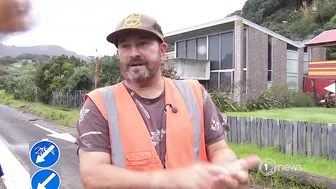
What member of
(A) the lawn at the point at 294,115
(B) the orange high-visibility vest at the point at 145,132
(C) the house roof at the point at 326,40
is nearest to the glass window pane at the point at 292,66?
(C) the house roof at the point at 326,40

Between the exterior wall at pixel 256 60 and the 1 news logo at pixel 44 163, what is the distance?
626 inches

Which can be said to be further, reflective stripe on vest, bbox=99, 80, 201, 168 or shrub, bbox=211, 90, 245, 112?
shrub, bbox=211, 90, 245, 112

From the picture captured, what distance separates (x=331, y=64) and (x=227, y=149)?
1956 centimetres

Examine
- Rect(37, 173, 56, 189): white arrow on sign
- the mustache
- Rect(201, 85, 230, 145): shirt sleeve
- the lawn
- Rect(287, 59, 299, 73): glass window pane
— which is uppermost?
Rect(287, 59, 299, 73): glass window pane

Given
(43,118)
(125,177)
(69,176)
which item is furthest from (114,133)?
(43,118)

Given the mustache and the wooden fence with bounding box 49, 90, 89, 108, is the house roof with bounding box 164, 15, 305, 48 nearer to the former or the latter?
the wooden fence with bounding box 49, 90, 89, 108

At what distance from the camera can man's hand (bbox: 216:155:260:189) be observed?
1.21 m

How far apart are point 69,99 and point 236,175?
24461 mm

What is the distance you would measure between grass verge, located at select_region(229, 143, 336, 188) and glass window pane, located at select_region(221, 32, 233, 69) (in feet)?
42.2

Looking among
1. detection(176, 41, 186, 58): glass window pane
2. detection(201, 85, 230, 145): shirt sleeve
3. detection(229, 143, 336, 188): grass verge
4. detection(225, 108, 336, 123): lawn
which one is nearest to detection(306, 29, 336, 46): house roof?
detection(225, 108, 336, 123): lawn

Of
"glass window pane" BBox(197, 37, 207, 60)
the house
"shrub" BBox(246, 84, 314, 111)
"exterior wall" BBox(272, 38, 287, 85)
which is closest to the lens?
"shrub" BBox(246, 84, 314, 111)

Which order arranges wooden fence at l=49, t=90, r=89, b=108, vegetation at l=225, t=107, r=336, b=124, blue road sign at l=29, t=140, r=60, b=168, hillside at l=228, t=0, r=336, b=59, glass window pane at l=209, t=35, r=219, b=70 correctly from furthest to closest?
hillside at l=228, t=0, r=336, b=59, wooden fence at l=49, t=90, r=89, b=108, glass window pane at l=209, t=35, r=219, b=70, vegetation at l=225, t=107, r=336, b=124, blue road sign at l=29, t=140, r=60, b=168

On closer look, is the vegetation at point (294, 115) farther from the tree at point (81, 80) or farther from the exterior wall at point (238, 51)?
the tree at point (81, 80)

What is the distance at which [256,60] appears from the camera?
20797 millimetres
